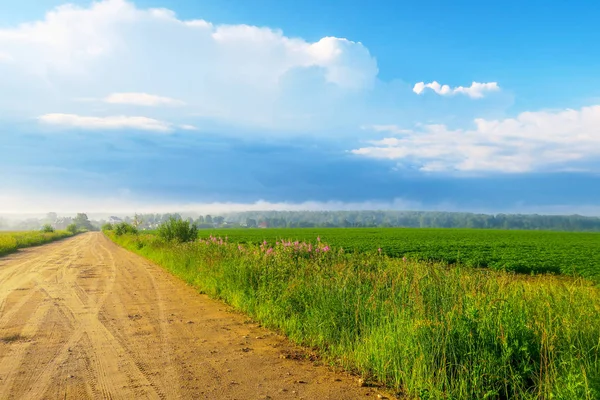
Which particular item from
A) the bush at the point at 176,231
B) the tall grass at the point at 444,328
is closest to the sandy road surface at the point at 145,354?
the tall grass at the point at 444,328

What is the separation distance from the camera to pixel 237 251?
46.9ft

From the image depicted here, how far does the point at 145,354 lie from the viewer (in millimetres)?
6938

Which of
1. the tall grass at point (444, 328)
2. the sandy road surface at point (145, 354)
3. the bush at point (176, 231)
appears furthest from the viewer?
the bush at point (176, 231)

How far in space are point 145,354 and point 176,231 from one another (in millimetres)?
22539

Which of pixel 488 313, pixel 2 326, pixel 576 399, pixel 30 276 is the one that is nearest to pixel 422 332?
pixel 488 313

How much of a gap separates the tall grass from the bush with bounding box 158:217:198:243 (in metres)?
19.7

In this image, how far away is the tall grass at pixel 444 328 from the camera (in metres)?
4.96

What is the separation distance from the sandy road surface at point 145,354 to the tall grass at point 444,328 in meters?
0.63

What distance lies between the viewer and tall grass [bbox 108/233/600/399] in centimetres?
496

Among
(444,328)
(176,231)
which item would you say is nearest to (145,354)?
(444,328)

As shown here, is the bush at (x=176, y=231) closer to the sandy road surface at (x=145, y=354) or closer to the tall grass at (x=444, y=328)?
the sandy road surface at (x=145, y=354)

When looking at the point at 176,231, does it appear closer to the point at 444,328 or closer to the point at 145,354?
the point at 145,354

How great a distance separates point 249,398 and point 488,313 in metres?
3.38

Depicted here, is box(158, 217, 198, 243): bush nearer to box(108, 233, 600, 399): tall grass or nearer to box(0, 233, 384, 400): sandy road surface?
box(0, 233, 384, 400): sandy road surface
